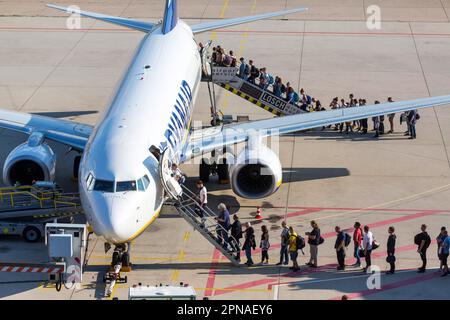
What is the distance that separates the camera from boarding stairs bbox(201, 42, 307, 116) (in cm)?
4859

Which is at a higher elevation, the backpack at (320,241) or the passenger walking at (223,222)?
the passenger walking at (223,222)

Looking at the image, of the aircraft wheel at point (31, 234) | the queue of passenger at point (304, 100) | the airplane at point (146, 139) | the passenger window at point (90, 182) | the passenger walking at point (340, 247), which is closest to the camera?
the airplane at point (146, 139)

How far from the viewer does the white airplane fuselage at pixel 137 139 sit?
3106 cm

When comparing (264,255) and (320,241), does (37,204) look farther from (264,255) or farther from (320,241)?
(320,241)

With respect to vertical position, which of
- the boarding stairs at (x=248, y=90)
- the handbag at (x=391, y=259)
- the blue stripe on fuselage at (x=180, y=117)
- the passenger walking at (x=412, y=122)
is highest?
the boarding stairs at (x=248, y=90)

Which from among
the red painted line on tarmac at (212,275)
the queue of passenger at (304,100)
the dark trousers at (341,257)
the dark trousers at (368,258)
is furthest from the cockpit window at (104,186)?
the queue of passenger at (304,100)

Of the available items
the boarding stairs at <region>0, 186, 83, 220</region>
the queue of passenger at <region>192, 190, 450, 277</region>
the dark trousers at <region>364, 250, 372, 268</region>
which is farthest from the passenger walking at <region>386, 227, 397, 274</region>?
the boarding stairs at <region>0, 186, 83, 220</region>

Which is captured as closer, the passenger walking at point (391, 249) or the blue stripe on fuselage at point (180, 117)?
the passenger walking at point (391, 249)

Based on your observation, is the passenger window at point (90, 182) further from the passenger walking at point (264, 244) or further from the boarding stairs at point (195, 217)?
the passenger walking at point (264, 244)

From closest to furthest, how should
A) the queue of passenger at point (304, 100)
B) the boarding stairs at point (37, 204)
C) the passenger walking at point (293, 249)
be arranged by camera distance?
the passenger walking at point (293, 249) < the boarding stairs at point (37, 204) < the queue of passenger at point (304, 100)

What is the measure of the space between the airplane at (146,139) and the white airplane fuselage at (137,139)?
0.03 meters

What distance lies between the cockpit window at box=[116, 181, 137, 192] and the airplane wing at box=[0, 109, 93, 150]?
27.5 feet

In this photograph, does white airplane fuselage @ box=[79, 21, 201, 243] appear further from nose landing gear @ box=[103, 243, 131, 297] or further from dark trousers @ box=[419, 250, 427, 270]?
dark trousers @ box=[419, 250, 427, 270]
